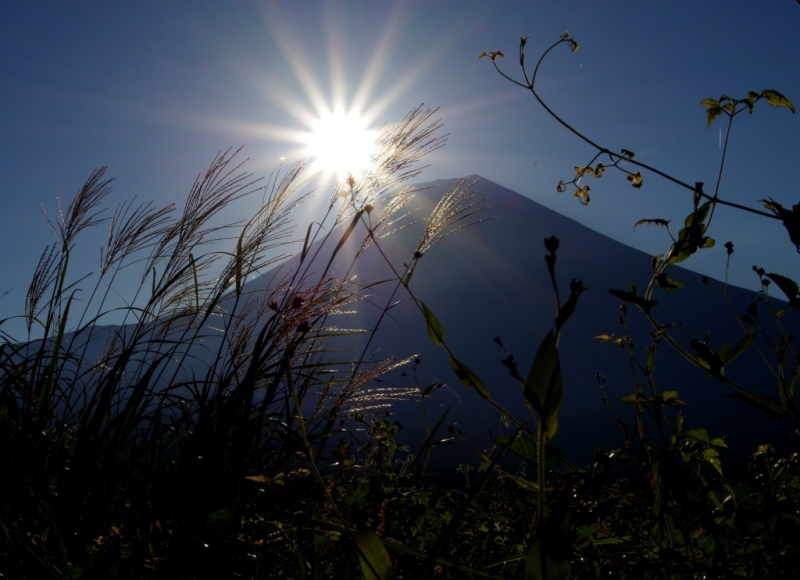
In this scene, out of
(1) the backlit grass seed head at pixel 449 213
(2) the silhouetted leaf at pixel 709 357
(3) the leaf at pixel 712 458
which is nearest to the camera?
(2) the silhouetted leaf at pixel 709 357

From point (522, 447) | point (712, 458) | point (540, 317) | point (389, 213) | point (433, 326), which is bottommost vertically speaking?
point (540, 317)

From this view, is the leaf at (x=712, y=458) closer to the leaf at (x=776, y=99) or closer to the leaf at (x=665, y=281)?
the leaf at (x=665, y=281)

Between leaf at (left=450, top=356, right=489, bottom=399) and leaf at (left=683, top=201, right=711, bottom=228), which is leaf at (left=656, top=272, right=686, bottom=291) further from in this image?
leaf at (left=450, top=356, right=489, bottom=399)

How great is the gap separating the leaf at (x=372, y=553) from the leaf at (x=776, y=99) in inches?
29.5

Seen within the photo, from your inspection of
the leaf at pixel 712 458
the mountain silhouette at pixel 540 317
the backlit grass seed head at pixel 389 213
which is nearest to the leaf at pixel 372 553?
the leaf at pixel 712 458

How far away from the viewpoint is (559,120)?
2.85ft

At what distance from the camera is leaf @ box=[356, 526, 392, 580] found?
0.49m

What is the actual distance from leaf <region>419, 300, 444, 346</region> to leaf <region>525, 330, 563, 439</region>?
0.20 meters

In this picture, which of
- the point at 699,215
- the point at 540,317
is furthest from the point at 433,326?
the point at 540,317

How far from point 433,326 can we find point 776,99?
0.57 metres

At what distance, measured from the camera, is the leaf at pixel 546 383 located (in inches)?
15.3

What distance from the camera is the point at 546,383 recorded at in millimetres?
401

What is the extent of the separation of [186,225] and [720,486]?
5.37ft

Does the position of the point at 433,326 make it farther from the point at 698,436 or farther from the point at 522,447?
the point at 698,436
